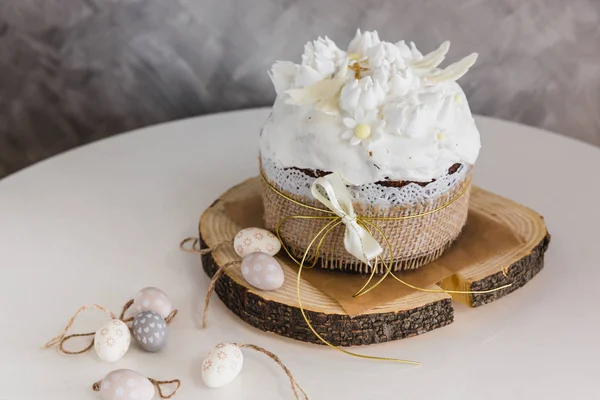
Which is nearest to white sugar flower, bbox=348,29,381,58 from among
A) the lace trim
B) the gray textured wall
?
the lace trim

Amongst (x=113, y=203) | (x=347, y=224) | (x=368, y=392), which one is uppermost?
(x=347, y=224)

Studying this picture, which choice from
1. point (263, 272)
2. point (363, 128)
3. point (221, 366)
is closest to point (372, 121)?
point (363, 128)

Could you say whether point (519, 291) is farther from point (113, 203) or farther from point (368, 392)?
point (113, 203)

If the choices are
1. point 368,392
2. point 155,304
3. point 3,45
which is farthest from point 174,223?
point 3,45

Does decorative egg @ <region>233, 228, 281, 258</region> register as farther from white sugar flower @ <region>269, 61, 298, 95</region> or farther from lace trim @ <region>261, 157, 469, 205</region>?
white sugar flower @ <region>269, 61, 298, 95</region>

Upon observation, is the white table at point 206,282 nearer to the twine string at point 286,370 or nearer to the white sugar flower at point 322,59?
the twine string at point 286,370

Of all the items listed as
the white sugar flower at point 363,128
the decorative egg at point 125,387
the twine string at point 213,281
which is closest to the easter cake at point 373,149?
the white sugar flower at point 363,128
